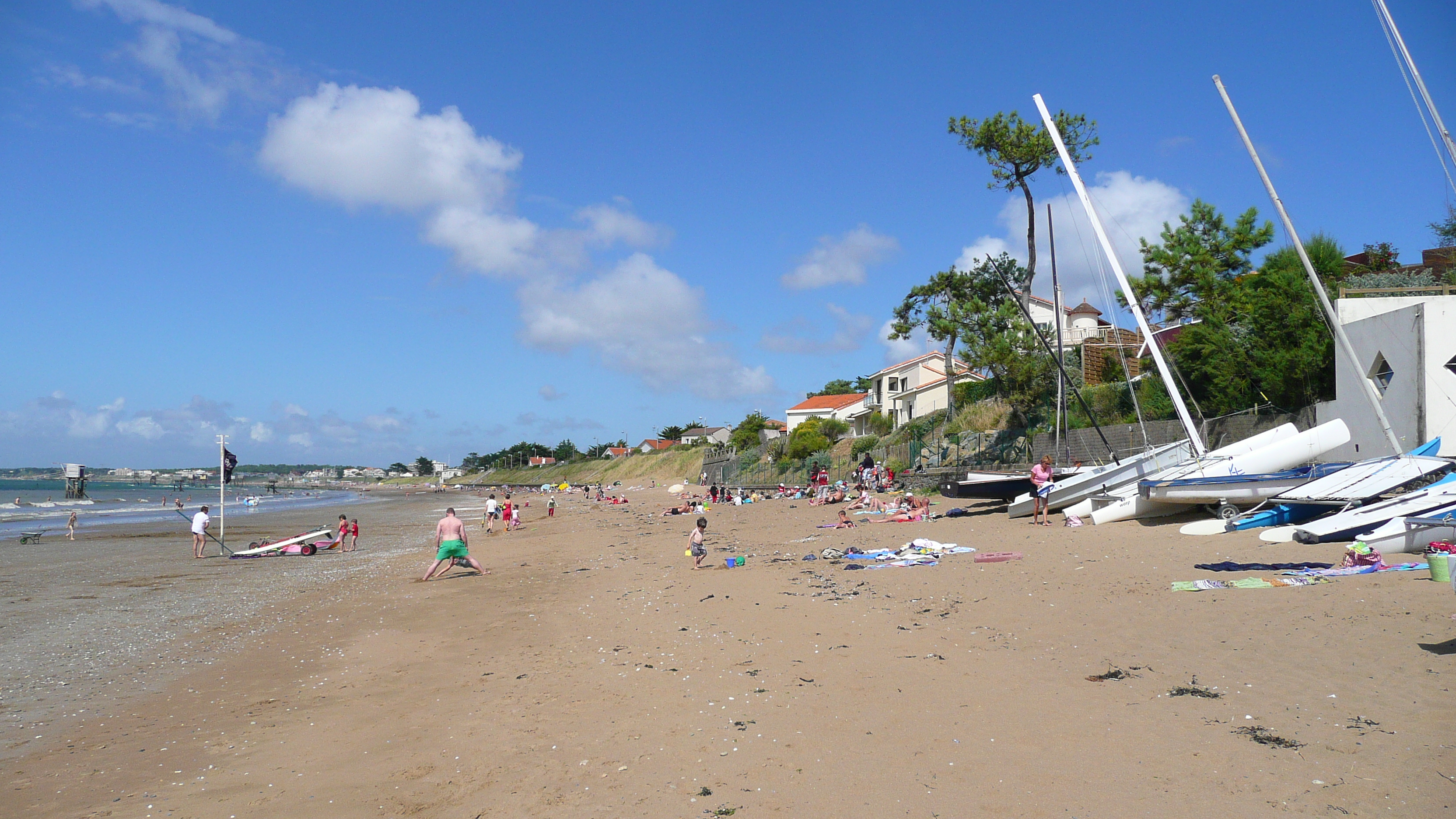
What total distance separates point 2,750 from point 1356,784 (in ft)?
28.1

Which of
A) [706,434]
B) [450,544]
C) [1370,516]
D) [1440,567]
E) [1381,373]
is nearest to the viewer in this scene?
[1440,567]

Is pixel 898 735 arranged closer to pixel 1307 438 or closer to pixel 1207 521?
pixel 1207 521

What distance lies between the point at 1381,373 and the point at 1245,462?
4.20 metres

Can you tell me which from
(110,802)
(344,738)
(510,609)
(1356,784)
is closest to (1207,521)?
(1356,784)

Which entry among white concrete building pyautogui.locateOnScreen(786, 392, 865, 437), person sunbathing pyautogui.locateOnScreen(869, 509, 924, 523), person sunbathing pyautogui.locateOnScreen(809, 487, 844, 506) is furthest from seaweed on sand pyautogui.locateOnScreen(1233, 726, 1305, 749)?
white concrete building pyautogui.locateOnScreen(786, 392, 865, 437)

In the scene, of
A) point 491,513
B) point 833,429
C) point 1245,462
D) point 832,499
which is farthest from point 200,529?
point 833,429

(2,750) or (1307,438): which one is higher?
(1307,438)

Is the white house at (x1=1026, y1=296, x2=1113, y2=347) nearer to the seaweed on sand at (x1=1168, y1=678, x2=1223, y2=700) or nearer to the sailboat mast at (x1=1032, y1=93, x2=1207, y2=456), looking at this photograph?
the sailboat mast at (x1=1032, y1=93, x2=1207, y2=456)

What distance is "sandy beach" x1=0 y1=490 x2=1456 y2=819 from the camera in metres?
4.22

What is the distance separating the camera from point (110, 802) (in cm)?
482

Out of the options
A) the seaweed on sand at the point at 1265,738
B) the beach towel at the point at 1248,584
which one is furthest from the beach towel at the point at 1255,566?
the seaweed on sand at the point at 1265,738

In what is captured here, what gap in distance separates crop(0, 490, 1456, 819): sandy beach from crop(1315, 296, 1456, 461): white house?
24.1 ft

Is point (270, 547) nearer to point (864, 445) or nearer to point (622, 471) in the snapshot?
point (864, 445)

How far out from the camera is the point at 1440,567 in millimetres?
7109
